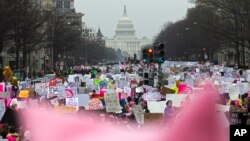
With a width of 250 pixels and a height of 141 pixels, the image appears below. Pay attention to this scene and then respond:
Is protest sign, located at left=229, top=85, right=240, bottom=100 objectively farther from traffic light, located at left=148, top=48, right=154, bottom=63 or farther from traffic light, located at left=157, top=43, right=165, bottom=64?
traffic light, located at left=148, top=48, right=154, bottom=63

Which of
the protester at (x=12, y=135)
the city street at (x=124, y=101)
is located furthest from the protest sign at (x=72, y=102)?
the protester at (x=12, y=135)

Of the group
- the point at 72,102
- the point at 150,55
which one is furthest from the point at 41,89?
the point at 150,55

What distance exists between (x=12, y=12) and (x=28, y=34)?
7811 millimetres

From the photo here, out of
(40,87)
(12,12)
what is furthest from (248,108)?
(12,12)

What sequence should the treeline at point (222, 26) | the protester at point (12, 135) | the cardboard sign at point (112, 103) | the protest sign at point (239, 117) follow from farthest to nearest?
the treeline at point (222, 26) → the cardboard sign at point (112, 103) → the protest sign at point (239, 117) → the protester at point (12, 135)

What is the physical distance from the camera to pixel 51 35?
264 ft

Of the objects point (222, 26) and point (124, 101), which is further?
point (222, 26)

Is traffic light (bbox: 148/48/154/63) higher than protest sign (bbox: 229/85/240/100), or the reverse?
traffic light (bbox: 148/48/154/63)

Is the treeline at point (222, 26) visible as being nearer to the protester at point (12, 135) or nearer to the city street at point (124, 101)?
the city street at point (124, 101)

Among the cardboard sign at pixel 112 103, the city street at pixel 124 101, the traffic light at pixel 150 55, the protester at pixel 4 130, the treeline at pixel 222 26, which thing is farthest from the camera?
the treeline at pixel 222 26

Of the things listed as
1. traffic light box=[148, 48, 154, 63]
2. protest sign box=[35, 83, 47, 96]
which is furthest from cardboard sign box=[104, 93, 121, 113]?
traffic light box=[148, 48, 154, 63]

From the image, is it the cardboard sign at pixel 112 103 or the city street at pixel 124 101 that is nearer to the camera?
the city street at pixel 124 101

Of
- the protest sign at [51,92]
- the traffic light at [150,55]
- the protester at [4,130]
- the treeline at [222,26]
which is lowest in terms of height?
the protester at [4,130]

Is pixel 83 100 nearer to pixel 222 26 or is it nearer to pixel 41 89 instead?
pixel 41 89
